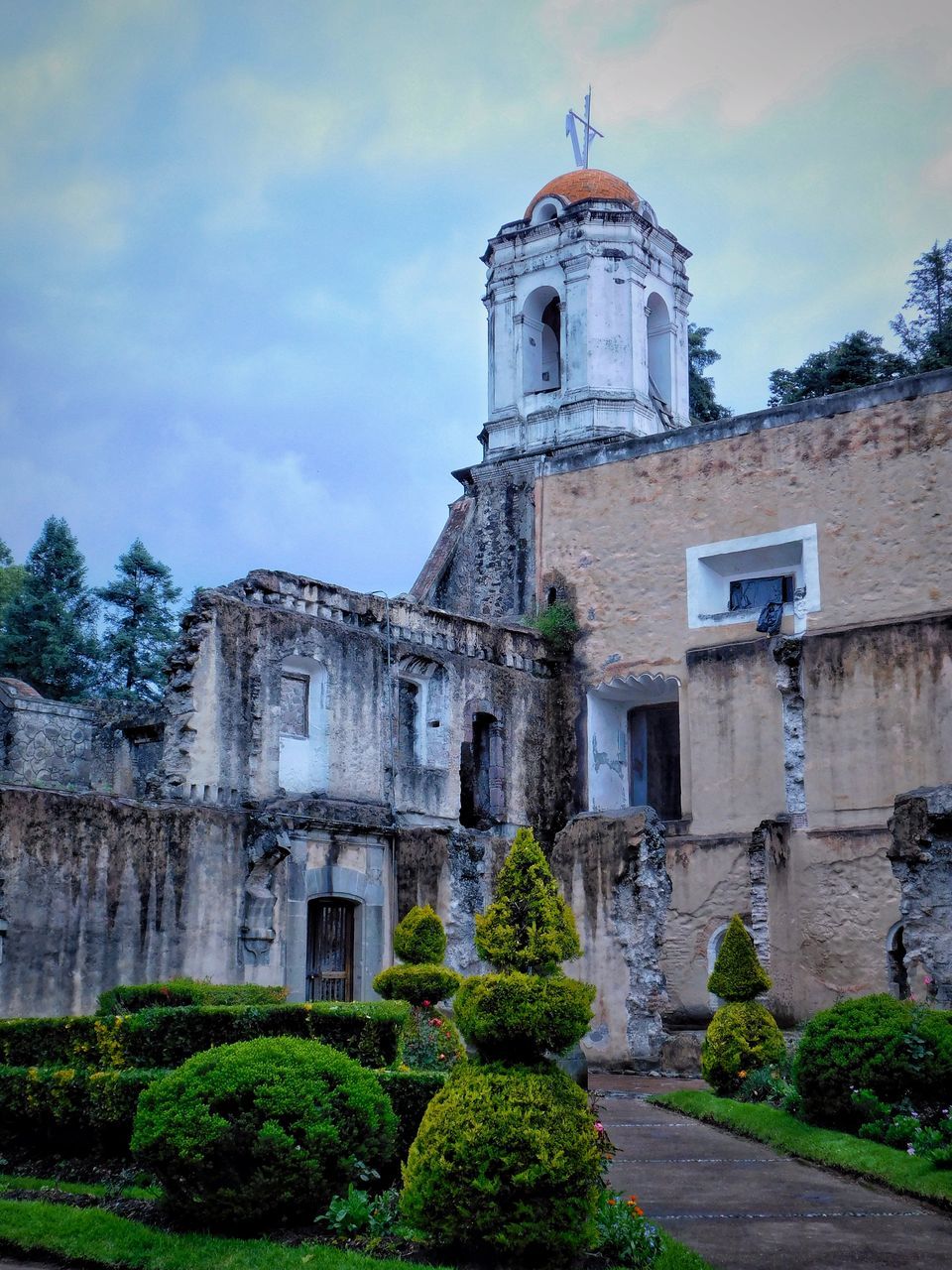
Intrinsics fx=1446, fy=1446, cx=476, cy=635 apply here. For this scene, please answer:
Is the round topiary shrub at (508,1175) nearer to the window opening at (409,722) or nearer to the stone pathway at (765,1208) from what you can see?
the stone pathway at (765,1208)

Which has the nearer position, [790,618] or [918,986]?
[918,986]

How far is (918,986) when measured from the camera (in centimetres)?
1440

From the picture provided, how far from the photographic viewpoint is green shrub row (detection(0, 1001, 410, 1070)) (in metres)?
11.1

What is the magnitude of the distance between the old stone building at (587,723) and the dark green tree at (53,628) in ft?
21.8

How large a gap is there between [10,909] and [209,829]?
3.52m

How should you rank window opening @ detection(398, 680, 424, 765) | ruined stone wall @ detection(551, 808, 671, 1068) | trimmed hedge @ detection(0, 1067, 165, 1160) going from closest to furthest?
trimmed hedge @ detection(0, 1067, 165, 1160) < ruined stone wall @ detection(551, 808, 671, 1068) < window opening @ detection(398, 680, 424, 765)

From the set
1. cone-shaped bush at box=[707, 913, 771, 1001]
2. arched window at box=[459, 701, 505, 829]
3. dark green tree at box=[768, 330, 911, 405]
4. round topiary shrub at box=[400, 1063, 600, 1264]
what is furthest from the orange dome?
round topiary shrub at box=[400, 1063, 600, 1264]

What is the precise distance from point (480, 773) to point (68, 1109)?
16522mm

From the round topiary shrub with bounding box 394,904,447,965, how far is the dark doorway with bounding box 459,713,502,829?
35.1 feet

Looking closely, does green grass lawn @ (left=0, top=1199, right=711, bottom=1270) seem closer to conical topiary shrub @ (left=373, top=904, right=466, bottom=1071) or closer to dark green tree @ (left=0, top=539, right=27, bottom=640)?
conical topiary shrub @ (left=373, top=904, right=466, bottom=1071)

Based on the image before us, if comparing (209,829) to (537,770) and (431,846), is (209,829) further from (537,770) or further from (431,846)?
Result: (537,770)

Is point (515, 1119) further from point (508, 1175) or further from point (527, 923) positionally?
point (527, 923)

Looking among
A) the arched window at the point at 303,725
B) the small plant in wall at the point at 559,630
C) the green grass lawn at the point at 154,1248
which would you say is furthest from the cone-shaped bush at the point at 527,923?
the small plant in wall at the point at 559,630

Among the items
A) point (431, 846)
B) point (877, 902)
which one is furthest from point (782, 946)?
point (431, 846)
